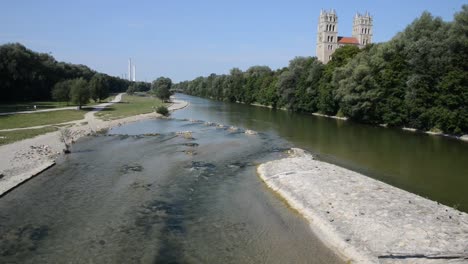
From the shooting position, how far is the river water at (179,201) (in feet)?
54.1

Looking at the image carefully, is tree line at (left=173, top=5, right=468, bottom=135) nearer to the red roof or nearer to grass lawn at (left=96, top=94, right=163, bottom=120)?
grass lawn at (left=96, top=94, right=163, bottom=120)

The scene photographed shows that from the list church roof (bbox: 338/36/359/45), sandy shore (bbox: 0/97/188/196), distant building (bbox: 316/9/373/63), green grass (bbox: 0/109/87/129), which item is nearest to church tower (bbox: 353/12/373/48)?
distant building (bbox: 316/9/373/63)

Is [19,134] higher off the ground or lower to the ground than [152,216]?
higher

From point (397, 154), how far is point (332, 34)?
152 metres

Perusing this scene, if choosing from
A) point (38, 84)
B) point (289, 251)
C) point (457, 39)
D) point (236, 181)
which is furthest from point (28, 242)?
point (38, 84)

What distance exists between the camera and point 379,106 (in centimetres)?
6794

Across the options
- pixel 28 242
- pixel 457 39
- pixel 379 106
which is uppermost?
pixel 457 39

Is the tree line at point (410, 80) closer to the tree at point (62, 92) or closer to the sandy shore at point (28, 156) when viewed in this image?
the sandy shore at point (28, 156)

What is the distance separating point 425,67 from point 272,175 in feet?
147

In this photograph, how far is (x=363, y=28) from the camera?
190500 mm

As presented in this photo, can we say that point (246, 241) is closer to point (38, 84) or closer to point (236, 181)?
point (236, 181)

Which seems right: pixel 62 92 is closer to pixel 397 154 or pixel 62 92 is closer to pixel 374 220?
pixel 397 154

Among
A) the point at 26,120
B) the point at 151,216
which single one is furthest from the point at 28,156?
the point at 26,120

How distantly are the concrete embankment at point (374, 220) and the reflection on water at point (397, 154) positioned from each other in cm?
439
